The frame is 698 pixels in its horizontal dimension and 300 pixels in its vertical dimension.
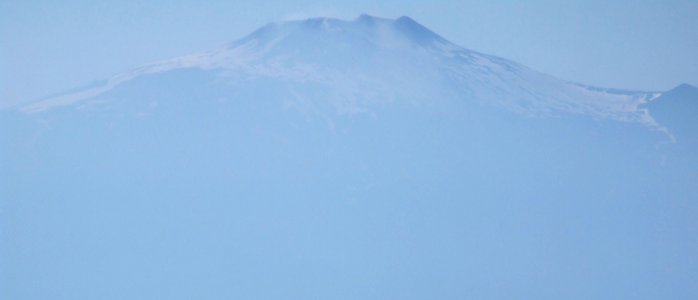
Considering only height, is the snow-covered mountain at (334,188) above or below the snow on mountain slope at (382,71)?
below

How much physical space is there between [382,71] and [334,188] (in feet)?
4.97

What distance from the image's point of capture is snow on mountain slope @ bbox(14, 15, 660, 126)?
4.75 meters

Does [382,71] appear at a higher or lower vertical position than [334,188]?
higher

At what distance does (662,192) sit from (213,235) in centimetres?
261

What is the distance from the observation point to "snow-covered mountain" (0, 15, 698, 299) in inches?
153

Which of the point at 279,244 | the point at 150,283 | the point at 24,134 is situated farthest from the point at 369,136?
the point at 24,134

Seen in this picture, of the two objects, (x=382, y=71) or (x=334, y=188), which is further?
(x=382, y=71)

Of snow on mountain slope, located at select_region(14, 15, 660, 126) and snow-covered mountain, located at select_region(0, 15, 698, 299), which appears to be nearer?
snow-covered mountain, located at select_region(0, 15, 698, 299)

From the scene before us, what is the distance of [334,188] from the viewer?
13.8 feet

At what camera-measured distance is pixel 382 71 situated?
5.49m

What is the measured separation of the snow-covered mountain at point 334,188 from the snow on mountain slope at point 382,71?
0.7 inches

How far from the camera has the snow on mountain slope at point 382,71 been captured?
4.75 meters

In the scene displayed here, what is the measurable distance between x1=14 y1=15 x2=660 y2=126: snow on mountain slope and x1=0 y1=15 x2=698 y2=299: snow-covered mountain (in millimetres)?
18

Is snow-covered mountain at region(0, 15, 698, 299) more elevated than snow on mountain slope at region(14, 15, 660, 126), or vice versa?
snow on mountain slope at region(14, 15, 660, 126)
